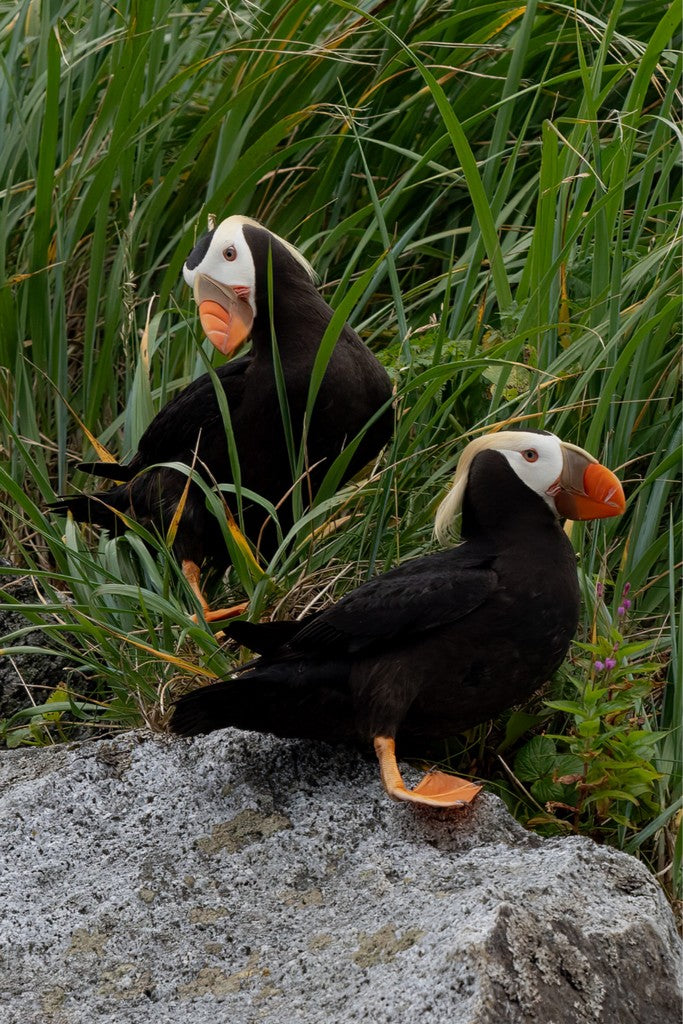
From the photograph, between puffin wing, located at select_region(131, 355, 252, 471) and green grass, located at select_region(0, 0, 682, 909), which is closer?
green grass, located at select_region(0, 0, 682, 909)

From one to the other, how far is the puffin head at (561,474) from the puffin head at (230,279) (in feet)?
2.78

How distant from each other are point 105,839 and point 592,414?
4.73 ft

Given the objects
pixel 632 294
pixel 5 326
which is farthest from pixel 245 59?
A: pixel 632 294

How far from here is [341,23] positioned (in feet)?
12.2

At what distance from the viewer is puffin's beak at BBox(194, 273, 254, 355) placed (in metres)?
2.96

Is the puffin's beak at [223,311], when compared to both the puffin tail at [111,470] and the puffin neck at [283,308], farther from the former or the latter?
the puffin tail at [111,470]

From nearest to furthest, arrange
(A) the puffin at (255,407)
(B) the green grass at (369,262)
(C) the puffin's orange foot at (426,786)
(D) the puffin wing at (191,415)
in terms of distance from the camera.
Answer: (C) the puffin's orange foot at (426,786) → (B) the green grass at (369,262) → (A) the puffin at (255,407) → (D) the puffin wing at (191,415)

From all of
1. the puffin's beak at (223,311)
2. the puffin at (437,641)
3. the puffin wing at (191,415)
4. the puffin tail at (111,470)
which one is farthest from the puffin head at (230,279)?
the puffin at (437,641)

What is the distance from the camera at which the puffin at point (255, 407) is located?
2922 mm

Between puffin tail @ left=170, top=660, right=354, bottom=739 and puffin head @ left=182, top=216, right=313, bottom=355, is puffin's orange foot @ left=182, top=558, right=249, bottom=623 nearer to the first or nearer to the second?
puffin tail @ left=170, top=660, right=354, bottom=739

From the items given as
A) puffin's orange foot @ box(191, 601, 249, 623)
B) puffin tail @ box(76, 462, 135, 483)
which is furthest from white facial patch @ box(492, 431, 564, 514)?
puffin tail @ box(76, 462, 135, 483)

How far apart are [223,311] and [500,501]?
3.16 feet

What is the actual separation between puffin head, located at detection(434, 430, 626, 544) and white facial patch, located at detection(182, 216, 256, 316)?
34.7 inches

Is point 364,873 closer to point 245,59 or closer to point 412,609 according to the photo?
point 412,609
